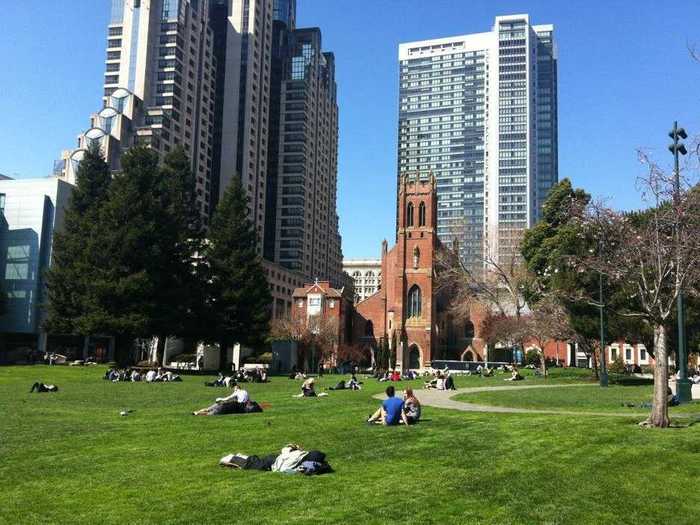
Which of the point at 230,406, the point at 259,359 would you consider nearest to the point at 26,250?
the point at 259,359

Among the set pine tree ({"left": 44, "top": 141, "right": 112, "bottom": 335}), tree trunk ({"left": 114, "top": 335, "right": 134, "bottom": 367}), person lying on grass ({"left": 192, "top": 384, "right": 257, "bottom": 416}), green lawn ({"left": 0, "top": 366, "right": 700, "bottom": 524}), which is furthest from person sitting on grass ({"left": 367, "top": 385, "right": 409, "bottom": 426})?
tree trunk ({"left": 114, "top": 335, "right": 134, "bottom": 367})

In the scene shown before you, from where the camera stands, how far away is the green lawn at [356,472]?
8352mm

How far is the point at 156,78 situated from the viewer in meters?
110

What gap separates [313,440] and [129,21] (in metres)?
114

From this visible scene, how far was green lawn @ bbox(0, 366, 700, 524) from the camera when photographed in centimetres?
835

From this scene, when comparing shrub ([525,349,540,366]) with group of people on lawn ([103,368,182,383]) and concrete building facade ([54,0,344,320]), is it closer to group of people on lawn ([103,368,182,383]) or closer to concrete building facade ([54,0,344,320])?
concrete building facade ([54,0,344,320])

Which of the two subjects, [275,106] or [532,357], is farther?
[275,106]

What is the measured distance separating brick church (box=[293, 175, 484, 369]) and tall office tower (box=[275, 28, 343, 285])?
5338cm

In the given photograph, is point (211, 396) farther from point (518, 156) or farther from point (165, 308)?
point (518, 156)

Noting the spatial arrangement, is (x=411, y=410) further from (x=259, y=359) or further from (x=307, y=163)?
(x=307, y=163)

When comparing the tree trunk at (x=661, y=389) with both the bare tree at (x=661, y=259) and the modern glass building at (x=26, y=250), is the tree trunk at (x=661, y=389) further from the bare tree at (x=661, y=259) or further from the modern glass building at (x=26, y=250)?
the modern glass building at (x=26, y=250)

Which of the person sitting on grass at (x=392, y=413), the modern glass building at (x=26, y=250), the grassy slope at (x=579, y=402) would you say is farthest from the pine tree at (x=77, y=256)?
the person sitting on grass at (x=392, y=413)

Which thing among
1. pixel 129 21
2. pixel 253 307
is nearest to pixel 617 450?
pixel 253 307

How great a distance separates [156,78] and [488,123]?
107 m
